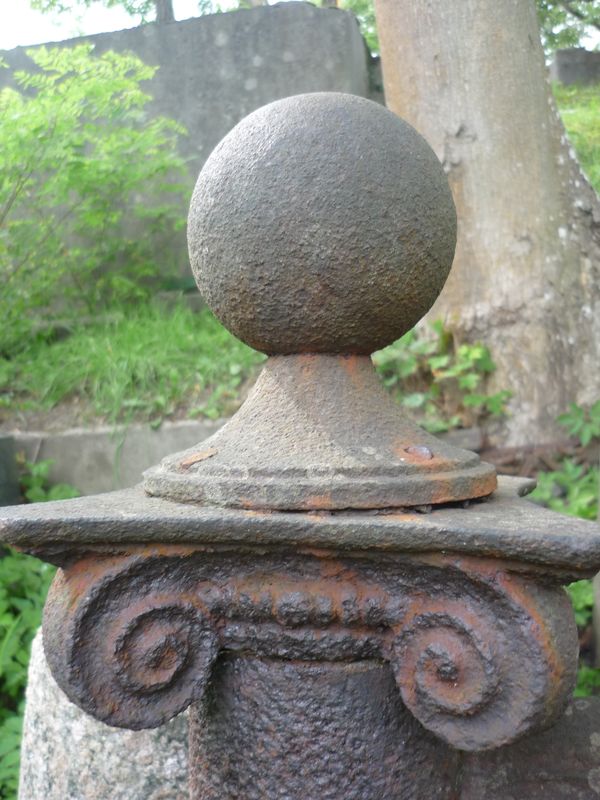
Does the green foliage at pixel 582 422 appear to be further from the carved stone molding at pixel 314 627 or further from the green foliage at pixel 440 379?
the carved stone molding at pixel 314 627

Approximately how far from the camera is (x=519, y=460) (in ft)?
10.6

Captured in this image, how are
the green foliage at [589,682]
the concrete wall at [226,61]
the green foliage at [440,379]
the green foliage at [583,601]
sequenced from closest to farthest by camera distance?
the green foliage at [589,682] < the green foliage at [583,601] < the green foliage at [440,379] < the concrete wall at [226,61]

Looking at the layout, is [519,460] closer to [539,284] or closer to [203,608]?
[539,284]

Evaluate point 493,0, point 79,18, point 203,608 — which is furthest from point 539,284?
point 79,18

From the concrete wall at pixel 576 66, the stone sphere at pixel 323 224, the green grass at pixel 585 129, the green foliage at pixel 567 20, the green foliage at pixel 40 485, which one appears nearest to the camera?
the stone sphere at pixel 323 224

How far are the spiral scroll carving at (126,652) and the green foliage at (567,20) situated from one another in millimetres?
11701

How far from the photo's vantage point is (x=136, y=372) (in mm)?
3771

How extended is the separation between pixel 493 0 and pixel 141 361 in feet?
7.41

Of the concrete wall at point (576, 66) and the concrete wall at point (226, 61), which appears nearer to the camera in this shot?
the concrete wall at point (226, 61)

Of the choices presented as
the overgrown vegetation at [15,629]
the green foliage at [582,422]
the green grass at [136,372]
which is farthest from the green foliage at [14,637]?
the green foliage at [582,422]

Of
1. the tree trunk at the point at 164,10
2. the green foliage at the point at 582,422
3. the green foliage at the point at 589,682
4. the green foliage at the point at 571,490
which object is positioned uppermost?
the tree trunk at the point at 164,10

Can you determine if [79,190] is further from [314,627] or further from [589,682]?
[314,627]

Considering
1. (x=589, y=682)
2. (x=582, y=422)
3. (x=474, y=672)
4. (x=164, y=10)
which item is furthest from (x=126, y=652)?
(x=164, y=10)

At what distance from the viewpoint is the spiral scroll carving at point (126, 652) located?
3.79 ft
